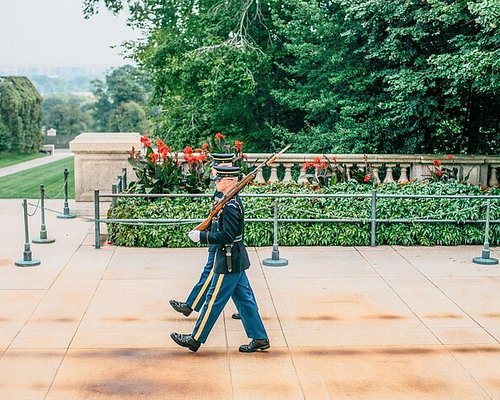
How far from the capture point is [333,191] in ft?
39.7

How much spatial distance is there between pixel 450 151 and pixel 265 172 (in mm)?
4940

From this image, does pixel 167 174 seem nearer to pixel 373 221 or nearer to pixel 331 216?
pixel 331 216

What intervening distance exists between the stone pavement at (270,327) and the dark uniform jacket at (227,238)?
2.76 ft

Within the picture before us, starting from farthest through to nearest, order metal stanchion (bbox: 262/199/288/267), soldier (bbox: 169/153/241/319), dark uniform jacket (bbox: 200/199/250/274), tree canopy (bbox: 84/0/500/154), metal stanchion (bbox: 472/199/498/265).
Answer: tree canopy (bbox: 84/0/500/154)
metal stanchion (bbox: 472/199/498/265)
metal stanchion (bbox: 262/199/288/267)
soldier (bbox: 169/153/241/319)
dark uniform jacket (bbox: 200/199/250/274)

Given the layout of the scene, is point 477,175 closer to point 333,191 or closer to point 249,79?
point 333,191

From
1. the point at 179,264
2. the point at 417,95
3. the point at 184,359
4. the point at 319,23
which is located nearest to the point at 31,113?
the point at 319,23

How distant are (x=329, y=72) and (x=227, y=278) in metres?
10.7

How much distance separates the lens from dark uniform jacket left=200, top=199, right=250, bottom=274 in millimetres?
6996

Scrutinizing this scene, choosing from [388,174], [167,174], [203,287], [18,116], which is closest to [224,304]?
[203,287]

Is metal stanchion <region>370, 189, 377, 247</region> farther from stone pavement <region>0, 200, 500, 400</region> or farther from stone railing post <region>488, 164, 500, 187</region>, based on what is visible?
stone railing post <region>488, 164, 500, 187</region>

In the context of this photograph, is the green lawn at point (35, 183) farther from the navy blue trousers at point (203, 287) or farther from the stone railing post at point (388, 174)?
the navy blue trousers at point (203, 287)

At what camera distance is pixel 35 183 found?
2186 centimetres

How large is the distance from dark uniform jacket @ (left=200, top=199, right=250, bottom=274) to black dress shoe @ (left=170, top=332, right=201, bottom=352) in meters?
0.67

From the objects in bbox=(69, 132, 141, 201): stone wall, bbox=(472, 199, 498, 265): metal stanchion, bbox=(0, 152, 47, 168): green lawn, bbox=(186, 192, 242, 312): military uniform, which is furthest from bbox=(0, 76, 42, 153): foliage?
bbox=(186, 192, 242, 312): military uniform
